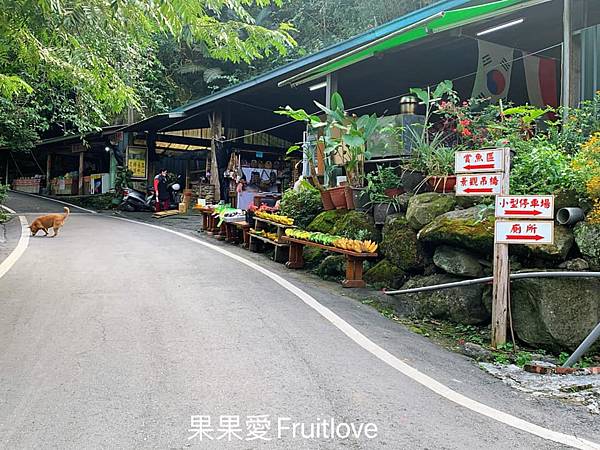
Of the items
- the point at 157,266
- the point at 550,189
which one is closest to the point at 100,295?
the point at 157,266

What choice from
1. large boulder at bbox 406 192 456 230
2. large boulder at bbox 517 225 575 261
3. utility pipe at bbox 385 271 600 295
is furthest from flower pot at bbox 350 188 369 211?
large boulder at bbox 517 225 575 261

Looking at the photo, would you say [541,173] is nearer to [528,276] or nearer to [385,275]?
[528,276]

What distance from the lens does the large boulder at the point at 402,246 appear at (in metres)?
7.77

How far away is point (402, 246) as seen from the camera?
314 inches

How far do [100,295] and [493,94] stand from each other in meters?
8.81

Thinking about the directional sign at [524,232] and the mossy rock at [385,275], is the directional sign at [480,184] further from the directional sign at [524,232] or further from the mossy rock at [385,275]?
the mossy rock at [385,275]

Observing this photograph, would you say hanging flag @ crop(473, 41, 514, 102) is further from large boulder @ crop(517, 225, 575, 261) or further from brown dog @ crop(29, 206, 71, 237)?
brown dog @ crop(29, 206, 71, 237)

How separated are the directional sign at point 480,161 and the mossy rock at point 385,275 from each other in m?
2.37

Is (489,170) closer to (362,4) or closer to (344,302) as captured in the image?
(344,302)

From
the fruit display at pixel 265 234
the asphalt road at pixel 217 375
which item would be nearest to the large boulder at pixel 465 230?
the asphalt road at pixel 217 375

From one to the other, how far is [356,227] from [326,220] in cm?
107

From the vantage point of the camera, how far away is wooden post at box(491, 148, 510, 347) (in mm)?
5645

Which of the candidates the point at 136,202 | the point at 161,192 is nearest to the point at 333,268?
the point at 161,192

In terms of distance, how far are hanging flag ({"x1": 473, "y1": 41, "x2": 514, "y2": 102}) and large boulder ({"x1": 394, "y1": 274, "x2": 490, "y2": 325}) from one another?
5865 mm
